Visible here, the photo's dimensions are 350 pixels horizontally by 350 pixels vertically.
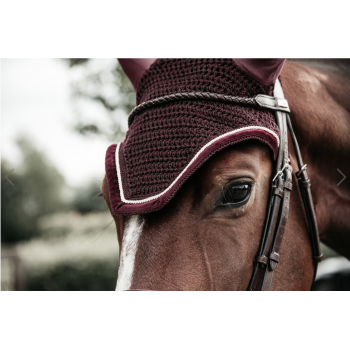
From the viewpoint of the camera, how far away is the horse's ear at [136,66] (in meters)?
1.41

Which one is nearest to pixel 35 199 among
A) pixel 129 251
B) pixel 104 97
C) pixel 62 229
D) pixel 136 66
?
pixel 62 229

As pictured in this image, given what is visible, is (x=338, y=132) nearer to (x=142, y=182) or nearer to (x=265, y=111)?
(x=265, y=111)

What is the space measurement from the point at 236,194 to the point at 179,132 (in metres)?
0.29

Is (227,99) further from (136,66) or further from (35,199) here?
(35,199)

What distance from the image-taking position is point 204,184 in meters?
1.07

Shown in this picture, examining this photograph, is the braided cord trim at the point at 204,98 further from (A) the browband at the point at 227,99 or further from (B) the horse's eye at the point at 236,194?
(B) the horse's eye at the point at 236,194

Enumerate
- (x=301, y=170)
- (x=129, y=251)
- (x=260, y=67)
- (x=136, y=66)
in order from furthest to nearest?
(x=136, y=66)
(x=301, y=170)
(x=260, y=67)
(x=129, y=251)

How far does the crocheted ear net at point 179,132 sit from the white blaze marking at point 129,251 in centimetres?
5

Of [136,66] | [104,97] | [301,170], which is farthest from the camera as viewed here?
[104,97]

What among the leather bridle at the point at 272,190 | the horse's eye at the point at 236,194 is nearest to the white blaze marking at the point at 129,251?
the horse's eye at the point at 236,194

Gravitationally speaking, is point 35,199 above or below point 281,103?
below

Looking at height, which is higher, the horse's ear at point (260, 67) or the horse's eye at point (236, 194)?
the horse's ear at point (260, 67)

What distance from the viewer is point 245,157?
1.10m
